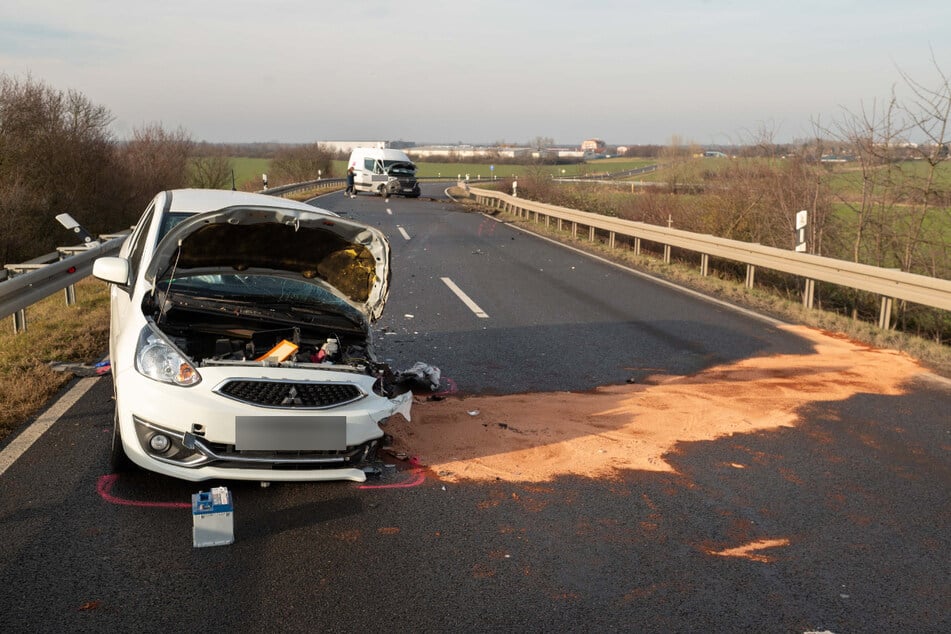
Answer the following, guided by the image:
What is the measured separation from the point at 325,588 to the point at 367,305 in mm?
2825

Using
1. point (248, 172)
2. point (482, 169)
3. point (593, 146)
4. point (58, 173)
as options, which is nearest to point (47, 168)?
point (58, 173)

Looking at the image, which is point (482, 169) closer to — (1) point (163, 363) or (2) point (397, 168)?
(2) point (397, 168)

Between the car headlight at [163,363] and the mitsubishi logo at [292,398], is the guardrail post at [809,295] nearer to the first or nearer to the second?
the mitsubishi logo at [292,398]

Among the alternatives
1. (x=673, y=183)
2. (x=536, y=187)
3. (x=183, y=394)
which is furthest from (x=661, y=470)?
(x=536, y=187)

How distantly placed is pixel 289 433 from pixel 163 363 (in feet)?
2.85

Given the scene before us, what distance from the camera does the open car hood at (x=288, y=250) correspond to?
224 inches

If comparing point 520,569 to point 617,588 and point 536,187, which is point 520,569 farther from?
point 536,187

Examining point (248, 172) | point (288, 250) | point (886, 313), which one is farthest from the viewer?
point (248, 172)

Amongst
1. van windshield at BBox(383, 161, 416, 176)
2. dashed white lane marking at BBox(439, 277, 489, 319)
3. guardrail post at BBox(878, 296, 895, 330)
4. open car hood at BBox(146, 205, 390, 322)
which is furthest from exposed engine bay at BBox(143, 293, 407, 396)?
van windshield at BBox(383, 161, 416, 176)

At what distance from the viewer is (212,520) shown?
4.35 metres

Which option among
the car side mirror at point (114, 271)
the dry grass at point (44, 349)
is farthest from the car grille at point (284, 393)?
the dry grass at point (44, 349)

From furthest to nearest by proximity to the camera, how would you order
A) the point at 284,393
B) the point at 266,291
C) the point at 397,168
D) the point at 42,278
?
1. the point at 397,168
2. the point at 42,278
3. the point at 266,291
4. the point at 284,393

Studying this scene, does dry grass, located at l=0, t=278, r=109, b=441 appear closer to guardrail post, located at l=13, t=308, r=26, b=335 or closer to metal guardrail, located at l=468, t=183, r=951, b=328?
guardrail post, located at l=13, t=308, r=26, b=335

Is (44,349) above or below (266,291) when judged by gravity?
below
